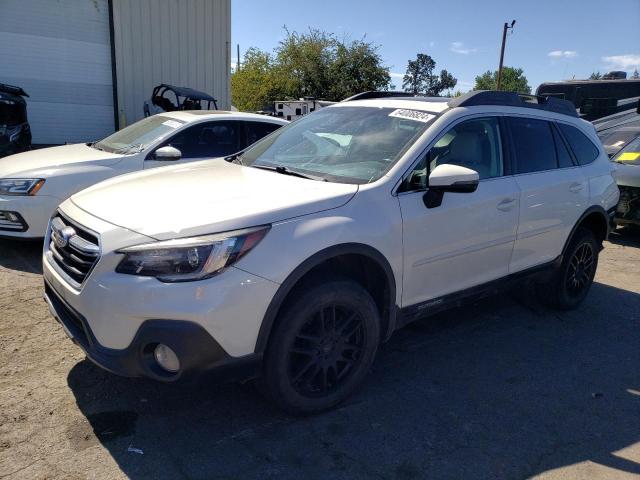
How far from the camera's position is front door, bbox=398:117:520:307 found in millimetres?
3232

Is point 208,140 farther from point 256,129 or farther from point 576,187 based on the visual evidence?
point 576,187

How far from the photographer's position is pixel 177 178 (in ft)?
11.2

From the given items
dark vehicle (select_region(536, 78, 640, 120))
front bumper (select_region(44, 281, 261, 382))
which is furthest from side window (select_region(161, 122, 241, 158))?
dark vehicle (select_region(536, 78, 640, 120))

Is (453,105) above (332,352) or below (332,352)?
above

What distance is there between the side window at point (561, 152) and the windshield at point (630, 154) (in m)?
4.42

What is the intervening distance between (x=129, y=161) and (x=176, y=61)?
29.1ft

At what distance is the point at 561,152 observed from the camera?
14.8 feet

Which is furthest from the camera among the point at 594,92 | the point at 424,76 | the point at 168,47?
the point at 424,76

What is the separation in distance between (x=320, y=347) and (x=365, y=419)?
51 centimetres

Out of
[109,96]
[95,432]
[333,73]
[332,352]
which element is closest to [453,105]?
[332,352]

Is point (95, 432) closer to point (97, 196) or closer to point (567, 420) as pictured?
point (97, 196)

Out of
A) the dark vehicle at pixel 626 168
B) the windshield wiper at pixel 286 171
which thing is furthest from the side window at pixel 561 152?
the dark vehicle at pixel 626 168

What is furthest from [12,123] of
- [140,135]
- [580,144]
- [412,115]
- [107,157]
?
[580,144]

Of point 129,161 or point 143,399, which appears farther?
point 129,161
